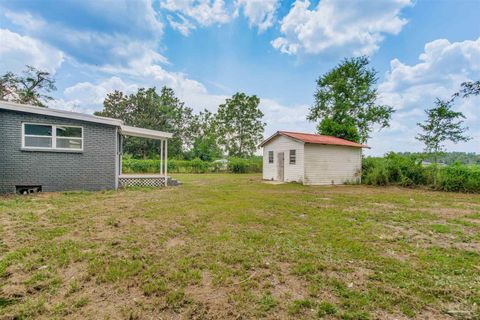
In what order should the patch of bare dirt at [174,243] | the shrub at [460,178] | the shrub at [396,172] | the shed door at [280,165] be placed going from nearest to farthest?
the patch of bare dirt at [174,243]
the shrub at [460,178]
the shrub at [396,172]
the shed door at [280,165]

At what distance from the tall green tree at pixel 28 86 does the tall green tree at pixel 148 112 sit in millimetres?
11132

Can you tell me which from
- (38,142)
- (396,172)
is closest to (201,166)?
(38,142)

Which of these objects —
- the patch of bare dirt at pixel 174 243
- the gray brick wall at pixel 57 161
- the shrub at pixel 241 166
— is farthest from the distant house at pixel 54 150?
the shrub at pixel 241 166

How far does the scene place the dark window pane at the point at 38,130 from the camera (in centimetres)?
850

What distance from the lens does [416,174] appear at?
527 inches

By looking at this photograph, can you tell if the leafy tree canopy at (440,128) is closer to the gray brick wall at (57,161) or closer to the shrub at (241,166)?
the shrub at (241,166)

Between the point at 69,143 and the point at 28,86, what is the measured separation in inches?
821

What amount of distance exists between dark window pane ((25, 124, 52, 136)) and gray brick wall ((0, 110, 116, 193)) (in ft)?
0.64

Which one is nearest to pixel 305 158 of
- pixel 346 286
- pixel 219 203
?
pixel 219 203

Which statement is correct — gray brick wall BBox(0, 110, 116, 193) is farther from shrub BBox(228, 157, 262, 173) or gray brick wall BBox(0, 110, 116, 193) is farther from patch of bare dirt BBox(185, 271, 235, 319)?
shrub BBox(228, 157, 262, 173)

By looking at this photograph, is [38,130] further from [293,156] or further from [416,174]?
[416,174]

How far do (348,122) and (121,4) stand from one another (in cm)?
2324

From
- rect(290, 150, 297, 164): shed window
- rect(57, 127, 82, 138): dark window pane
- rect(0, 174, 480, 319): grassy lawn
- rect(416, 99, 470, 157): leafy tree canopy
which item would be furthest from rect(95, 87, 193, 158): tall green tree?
rect(416, 99, 470, 157): leafy tree canopy

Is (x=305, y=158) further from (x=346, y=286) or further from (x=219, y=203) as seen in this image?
(x=346, y=286)
